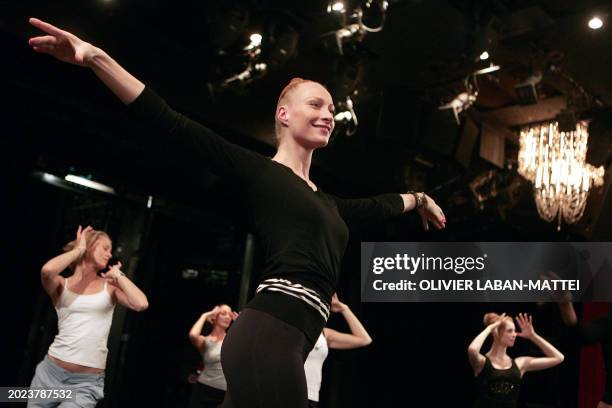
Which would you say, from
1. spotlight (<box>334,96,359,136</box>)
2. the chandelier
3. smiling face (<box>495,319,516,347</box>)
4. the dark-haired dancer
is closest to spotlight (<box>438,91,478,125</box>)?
the chandelier

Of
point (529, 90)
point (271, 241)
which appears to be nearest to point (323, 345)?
point (529, 90)

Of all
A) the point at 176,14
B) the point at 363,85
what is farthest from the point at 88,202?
the point at 363,85

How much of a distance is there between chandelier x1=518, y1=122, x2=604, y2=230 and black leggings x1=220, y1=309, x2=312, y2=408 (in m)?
3.92

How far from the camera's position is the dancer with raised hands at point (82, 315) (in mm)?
3070

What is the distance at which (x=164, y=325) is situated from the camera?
5117mm

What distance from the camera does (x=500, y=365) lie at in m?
4.82

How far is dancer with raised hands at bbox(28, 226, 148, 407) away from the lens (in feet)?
10.1

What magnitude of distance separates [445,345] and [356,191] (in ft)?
9.03

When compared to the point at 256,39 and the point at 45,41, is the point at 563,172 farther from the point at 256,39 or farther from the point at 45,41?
the point at 45,41

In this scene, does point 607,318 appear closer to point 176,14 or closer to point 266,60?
point 266,60

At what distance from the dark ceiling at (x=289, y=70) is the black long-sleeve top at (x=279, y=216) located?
8.06 feet

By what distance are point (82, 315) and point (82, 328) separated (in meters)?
0.07

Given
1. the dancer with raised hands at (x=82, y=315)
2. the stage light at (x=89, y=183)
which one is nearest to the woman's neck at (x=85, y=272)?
the dancer with raised hands at (x=82, y=315)

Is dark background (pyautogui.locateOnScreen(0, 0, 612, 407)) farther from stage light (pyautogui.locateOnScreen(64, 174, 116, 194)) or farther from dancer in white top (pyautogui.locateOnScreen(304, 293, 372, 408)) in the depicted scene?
dancer in white top (pyautogui.locateOnScreen(304, 293, 372, 408))
